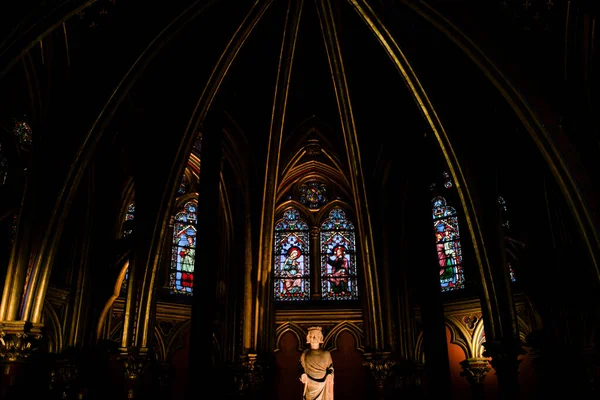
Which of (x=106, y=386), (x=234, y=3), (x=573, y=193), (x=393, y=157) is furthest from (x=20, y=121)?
(x=573, y=193)

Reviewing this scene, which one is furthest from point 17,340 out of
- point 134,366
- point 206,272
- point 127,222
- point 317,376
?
point 127,222

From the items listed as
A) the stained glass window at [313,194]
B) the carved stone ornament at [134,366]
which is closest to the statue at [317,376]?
the carved stone ornament at [134,366]

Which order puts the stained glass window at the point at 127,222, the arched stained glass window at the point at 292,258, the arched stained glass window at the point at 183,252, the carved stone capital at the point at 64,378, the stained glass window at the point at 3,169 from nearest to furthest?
the carved stone capital at the point at 64,378, the stained glass window at the point at 3,169, the stained glass window at the point at 127,222, the arched stained glass window at the point at 183,252, the arched stained glass window at the point at 292,258

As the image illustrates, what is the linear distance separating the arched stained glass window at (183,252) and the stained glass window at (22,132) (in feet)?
20.3

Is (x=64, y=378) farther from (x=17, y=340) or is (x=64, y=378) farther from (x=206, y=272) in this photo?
(x=206, y=272)

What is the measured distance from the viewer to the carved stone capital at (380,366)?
17.6 meters

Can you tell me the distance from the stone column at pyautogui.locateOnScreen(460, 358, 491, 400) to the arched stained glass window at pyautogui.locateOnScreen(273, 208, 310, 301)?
6.02 metres

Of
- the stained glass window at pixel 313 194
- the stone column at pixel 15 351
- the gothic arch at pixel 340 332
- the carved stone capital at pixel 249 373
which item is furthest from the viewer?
the stained glass window at pixel 313 194

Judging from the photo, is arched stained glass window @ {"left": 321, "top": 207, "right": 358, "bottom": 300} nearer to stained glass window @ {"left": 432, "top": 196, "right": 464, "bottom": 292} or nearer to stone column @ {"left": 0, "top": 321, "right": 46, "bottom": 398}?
stained glass window @ {"left": 432, "top": 196, "right": 464, "bottom": 292}

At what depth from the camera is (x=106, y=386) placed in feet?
58.6

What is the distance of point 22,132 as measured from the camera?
16094mm

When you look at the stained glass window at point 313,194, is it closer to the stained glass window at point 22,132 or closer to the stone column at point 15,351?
the stained glass window at point 22,132

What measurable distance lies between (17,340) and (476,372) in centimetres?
1248

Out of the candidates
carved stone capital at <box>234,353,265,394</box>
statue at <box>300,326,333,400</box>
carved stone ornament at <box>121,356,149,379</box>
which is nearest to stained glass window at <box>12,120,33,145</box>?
carved stone ornament at <box>121,356,149,379</box>
